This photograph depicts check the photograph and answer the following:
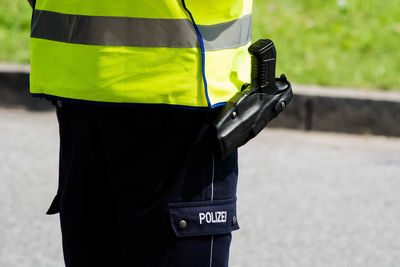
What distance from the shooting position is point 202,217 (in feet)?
5.10

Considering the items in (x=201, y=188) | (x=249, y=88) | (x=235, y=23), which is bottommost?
(x=201, y=188)

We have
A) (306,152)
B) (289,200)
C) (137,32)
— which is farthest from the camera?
(306,152)

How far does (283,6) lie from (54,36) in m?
5.94

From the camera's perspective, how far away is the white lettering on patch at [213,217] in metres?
1.55

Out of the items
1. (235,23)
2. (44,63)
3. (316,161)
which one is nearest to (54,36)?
(44,63)

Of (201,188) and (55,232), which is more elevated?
(201,188)

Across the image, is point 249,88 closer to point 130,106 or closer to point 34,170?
point 130,106

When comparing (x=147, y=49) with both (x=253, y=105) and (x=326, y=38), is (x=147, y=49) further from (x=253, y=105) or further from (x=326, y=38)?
(x=326, y=38)

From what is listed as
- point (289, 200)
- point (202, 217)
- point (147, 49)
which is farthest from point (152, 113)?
point (289, 200)

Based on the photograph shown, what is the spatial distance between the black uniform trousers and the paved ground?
1827mm

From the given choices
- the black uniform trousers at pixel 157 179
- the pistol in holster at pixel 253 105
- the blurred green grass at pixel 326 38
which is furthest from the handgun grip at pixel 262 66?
the blurred green grass at pixel 326 38

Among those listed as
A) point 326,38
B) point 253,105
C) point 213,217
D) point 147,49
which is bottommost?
point 326,38

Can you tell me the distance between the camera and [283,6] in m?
7.37

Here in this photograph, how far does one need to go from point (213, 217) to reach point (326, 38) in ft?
17.2
